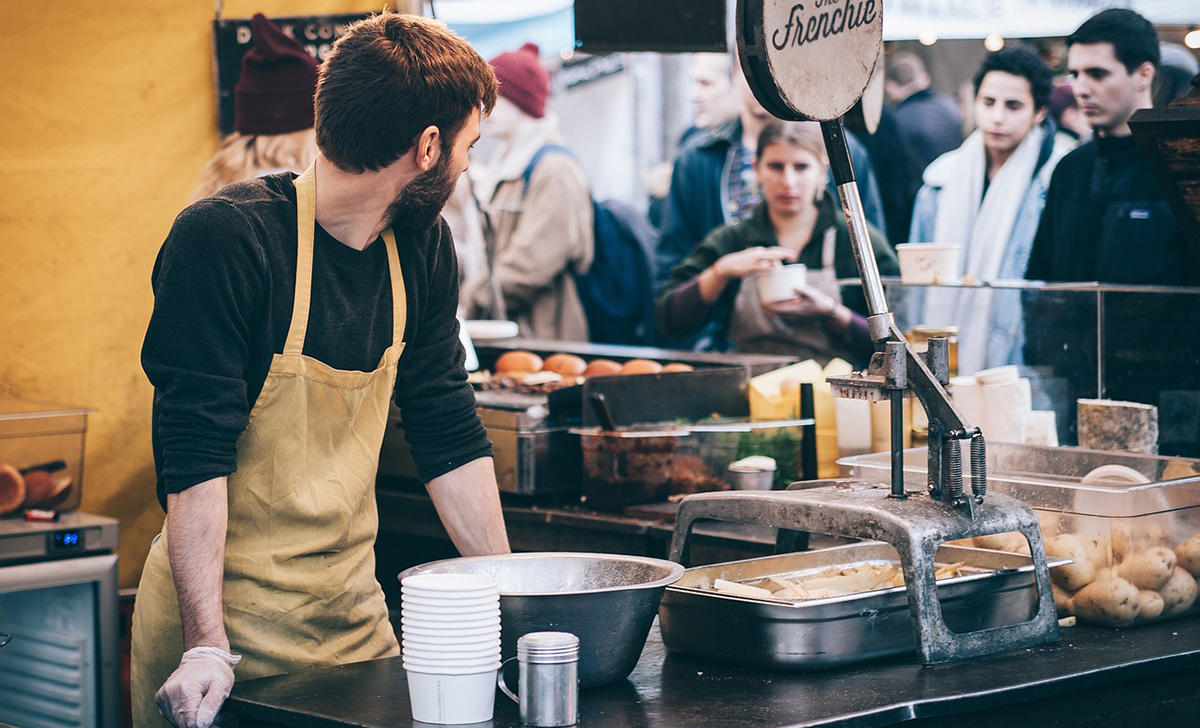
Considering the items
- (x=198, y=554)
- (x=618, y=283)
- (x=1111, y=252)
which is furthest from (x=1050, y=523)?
(x=618, y=283)

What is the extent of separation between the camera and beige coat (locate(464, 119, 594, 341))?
642cm

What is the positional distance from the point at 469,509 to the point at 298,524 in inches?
13.5

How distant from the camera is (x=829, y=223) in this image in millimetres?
4914

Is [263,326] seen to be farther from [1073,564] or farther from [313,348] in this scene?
[1073,564]

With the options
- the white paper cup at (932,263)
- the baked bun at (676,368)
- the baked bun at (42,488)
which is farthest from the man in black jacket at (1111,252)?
the baked bun at (42,488)

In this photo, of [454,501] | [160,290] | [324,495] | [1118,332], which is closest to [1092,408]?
[1118,332]

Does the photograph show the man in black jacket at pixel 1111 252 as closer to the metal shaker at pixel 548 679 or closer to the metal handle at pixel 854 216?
the metal handle at pixel 854 216

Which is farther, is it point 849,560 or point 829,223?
point 829,223

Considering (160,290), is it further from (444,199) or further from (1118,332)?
(1118,332)

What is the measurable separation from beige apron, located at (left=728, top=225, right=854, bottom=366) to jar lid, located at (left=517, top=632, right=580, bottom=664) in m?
2.99

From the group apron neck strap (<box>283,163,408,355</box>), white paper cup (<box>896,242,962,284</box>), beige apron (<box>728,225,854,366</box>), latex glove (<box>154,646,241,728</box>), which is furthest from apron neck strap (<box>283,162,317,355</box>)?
beige apron (<box>728,225,854,366</box>)

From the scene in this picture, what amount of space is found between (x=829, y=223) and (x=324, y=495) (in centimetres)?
295

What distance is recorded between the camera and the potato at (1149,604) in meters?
2.35

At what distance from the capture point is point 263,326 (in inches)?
88.4
